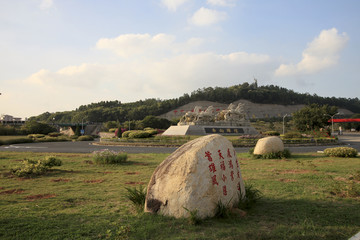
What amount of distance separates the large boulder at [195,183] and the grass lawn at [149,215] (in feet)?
0.74

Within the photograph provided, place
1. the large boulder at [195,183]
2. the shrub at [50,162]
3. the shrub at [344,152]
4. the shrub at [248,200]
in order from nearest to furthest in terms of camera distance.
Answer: the large boulder at [195,183]
the shrub at [248,200]
the shrub at [50,162]
the shrub at [344,152]

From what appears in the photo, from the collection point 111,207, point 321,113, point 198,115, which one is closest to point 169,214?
point 111,207

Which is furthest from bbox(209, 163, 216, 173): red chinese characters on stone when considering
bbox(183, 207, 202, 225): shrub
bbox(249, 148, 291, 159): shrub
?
bbox(249, 148, 291, 159): shrub

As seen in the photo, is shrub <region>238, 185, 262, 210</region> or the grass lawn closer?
the grass lawn

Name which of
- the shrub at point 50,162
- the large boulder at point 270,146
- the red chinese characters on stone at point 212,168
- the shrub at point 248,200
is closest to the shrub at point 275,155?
the large boulder at point 270,146

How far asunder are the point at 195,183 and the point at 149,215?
1037mm

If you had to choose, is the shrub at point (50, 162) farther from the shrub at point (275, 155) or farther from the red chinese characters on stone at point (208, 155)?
the shrub at point (275, 155)

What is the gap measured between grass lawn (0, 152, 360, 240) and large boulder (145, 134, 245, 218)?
0.23m

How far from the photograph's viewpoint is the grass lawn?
13.5 feet

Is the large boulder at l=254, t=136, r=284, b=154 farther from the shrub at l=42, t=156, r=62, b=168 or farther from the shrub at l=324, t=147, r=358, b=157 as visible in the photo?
the shrub at l=42, t=156, r=62, b=168

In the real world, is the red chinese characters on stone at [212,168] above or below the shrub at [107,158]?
above

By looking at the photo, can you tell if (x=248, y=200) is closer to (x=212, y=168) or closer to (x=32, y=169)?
(x=212, y=168)

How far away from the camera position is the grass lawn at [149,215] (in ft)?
13.5

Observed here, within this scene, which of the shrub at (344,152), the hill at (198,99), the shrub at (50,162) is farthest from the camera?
the hill at (198,99)
